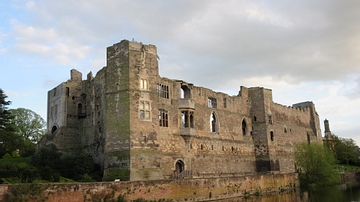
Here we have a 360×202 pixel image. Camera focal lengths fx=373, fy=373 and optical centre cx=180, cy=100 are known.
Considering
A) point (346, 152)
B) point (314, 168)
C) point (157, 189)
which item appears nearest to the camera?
point (157, 189)

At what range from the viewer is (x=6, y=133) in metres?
33.6

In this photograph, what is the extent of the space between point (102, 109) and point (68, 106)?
5874 mm

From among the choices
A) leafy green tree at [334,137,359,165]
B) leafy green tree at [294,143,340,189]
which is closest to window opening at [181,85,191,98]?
leafy green tree at [294,143,340,189]

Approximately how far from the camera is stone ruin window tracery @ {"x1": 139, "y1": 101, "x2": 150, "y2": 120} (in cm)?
3114

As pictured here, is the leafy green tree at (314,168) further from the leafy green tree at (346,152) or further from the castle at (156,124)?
Answer: the leafy green tree at (346,152)

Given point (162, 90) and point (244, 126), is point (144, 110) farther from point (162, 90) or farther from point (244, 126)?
point (244, 126)

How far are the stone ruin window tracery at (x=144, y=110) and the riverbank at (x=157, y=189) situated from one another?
6364mm

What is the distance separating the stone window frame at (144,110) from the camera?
3111 centimetres

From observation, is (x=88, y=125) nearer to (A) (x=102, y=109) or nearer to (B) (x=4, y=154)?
(A) (x=102, y=109)

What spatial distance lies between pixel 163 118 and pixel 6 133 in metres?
14.2

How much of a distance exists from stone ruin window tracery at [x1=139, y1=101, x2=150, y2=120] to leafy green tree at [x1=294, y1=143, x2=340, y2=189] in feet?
70.7

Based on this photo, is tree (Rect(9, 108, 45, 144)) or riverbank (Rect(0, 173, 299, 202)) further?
tree (Rect(9, 108, 45, 144))

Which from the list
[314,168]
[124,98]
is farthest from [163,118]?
[314,168]

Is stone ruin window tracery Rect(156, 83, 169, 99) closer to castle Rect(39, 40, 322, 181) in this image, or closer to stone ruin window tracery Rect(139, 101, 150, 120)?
castle Rect(39, 40, 322, 181)
